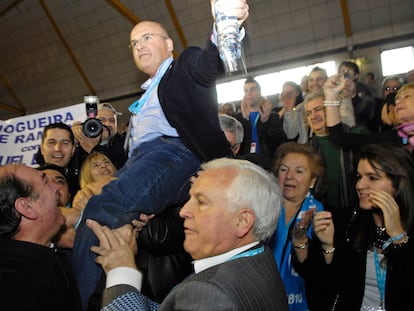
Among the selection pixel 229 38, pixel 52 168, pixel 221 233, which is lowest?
pixel 221 233

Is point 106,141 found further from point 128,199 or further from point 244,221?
point 244,221

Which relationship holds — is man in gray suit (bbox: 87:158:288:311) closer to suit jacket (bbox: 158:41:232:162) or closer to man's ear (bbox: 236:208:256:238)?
man's ear (bbox: 236:208:256:238)

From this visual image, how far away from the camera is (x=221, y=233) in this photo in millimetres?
1638

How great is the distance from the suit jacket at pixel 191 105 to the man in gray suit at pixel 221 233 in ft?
0.55

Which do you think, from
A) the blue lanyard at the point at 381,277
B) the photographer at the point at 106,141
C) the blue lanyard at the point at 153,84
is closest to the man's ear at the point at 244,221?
the blue lanyard at the point at 153,84

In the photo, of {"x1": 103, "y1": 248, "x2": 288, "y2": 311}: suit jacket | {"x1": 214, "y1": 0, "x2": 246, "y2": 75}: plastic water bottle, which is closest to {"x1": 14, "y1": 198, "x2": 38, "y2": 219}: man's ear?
{"x1": 103, "y1": 248, "x2": 288, "y2": 311}: suit jacket

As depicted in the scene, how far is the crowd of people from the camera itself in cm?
155

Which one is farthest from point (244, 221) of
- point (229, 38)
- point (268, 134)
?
point (268, 134)

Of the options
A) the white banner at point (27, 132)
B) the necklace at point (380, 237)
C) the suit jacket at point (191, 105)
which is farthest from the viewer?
the white banner at point (27, 132)

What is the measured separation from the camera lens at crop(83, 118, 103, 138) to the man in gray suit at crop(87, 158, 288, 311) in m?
1.70

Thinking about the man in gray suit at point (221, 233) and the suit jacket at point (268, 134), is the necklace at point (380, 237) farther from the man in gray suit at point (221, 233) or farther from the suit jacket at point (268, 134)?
the suit jacket at point (268, 134)

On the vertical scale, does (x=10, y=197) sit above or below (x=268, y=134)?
below

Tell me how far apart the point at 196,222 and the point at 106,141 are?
240cm

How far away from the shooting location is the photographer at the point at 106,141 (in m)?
3.38
